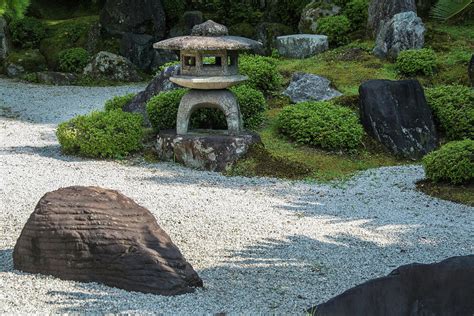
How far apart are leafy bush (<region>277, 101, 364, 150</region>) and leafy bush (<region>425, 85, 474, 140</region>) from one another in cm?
159

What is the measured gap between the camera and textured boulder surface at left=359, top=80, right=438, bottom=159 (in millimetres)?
13297

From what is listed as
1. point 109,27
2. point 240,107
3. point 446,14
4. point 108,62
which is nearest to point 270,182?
point 240,107

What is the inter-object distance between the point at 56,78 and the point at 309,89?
814 cm

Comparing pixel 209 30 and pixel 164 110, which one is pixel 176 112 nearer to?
pixel 164 110

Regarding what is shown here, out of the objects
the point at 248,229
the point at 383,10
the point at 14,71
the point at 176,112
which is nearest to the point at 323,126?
the point at 176,112

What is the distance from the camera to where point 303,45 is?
19.4m

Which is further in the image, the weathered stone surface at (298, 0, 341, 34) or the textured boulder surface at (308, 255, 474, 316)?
the weathered stone surface at (298, 0, 341, 34)

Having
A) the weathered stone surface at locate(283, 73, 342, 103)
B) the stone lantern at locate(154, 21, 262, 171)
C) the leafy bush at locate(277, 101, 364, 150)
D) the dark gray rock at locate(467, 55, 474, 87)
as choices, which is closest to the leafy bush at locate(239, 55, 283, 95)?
the weathered stone surface at locate(283, 73, 342, 103)

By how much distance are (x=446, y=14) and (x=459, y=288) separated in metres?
7.34

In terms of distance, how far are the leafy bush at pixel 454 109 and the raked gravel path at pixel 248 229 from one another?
2.04 meters

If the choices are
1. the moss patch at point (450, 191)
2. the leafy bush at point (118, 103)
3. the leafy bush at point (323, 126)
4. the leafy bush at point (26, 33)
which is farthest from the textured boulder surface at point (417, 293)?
the leafy bush at point (26, 33)

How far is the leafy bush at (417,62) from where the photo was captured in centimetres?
1662

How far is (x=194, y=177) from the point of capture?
11.5m

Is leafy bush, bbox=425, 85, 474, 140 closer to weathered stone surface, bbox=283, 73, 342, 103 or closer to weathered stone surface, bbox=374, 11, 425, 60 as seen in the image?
weathered stone surface, bbox=283, 73, 342, 103
